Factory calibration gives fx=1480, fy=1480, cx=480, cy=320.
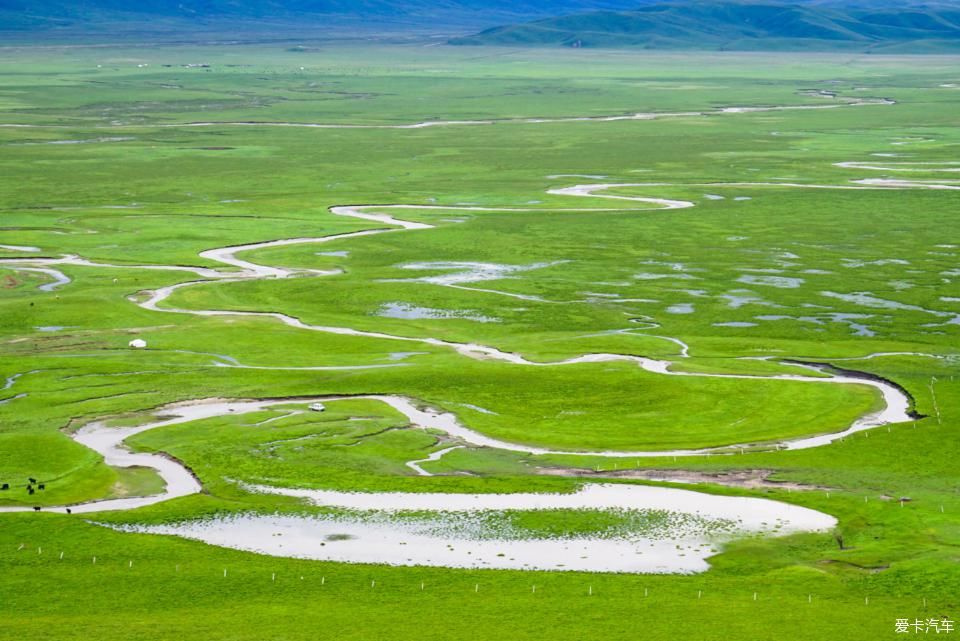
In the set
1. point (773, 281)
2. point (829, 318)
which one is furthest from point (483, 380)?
point (773, 281)

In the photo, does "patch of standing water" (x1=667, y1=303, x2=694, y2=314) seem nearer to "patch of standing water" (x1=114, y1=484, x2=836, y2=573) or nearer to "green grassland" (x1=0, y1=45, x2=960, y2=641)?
"green grassland" (x1=0, y1=45, x2=960, y2=641)

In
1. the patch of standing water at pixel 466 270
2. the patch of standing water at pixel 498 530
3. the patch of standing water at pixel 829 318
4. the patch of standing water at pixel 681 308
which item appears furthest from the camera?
the patch of standing water at pixel 466 270

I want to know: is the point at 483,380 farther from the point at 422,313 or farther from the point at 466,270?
the point at 466,270

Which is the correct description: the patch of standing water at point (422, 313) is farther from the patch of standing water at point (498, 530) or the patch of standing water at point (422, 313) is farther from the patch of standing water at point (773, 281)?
the patch of standing water at point (498, 530)

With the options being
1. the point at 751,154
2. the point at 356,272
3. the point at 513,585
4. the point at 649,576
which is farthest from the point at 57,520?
Result: the point at 751,154

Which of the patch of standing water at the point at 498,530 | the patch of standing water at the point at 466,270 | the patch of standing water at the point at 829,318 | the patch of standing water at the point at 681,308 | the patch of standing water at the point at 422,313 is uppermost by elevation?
the patch of standing water at the point at 498,530

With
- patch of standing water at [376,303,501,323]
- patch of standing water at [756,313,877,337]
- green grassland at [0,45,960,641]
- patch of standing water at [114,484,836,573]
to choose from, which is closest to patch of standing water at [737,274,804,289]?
green grassland at [0,45,960,641]

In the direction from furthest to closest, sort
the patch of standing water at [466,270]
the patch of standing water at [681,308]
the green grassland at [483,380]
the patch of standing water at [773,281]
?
the patch of standing water at [466,270]
the patch of standing water at [773,281]
the patch of standing water at [681,308]
the green grassland at [483,380]

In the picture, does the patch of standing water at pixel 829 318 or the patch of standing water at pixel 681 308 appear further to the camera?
the patch of standing water at pixel 681 308

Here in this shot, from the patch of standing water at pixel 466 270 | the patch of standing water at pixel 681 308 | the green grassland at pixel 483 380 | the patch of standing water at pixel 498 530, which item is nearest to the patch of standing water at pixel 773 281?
the green grassland at pixel 483 380

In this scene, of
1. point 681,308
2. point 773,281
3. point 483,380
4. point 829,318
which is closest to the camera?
point 483,380
